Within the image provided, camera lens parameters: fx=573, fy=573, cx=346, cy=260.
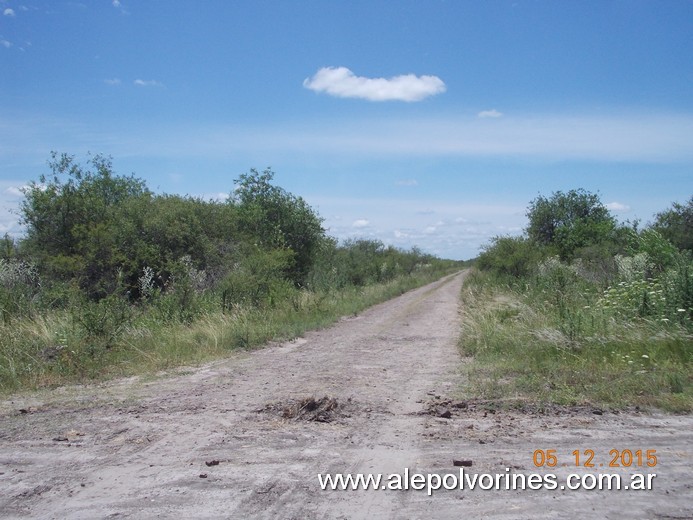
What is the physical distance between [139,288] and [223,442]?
13061mm

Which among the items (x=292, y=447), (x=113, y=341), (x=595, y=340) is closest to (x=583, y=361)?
(x=595, y=340)

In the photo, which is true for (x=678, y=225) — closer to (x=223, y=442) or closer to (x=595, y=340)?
(x=595, y=340)

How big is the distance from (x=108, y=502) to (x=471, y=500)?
2868mm

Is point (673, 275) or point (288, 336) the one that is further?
point (288, 336)

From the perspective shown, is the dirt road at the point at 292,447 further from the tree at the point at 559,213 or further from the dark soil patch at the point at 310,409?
the tree at the point at 559,213

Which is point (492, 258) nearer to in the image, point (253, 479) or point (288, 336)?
point (288, 336)

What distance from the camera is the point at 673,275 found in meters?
11.1

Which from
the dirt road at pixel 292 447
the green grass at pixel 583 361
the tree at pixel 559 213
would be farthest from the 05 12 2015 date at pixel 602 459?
the tree at pixel 559 213

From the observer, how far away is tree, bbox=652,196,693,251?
86.5 ft

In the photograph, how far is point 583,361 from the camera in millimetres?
9266

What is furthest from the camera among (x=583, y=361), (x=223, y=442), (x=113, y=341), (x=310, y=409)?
(x=113, y=341)

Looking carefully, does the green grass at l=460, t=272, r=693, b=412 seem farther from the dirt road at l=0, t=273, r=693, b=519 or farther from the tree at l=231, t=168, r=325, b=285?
the tree at l=231, t=168, r=325, b=285

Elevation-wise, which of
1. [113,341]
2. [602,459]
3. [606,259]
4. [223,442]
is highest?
[606,259]

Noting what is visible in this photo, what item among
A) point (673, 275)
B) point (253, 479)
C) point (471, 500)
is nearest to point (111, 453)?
point (253, 479)
